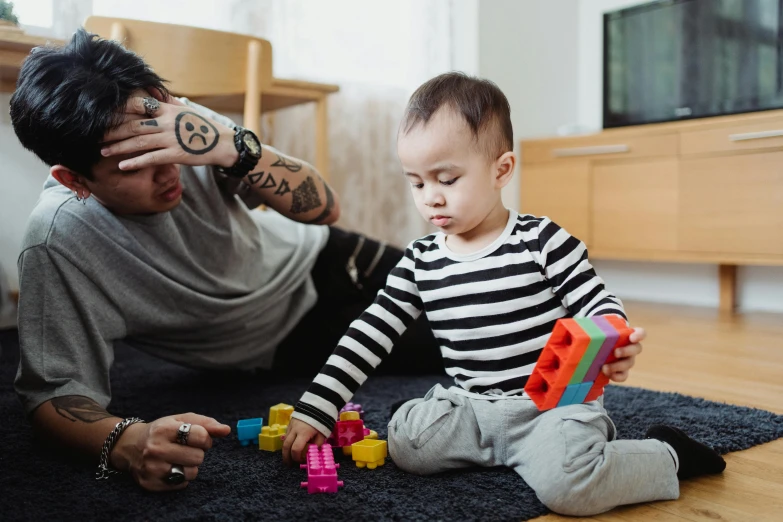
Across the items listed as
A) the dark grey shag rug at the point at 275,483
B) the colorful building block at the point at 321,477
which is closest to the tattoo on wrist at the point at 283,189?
the dark grey shag rug at the point at 275,483

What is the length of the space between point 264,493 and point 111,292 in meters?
0.47

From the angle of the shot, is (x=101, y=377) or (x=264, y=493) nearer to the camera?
(x=264, y=493)

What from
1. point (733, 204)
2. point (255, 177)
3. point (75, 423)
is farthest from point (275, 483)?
point (733, 204)

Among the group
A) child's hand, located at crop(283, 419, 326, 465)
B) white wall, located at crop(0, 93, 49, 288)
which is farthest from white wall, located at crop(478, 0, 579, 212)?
child's hand, located at crop(283, 419, 326, 465)

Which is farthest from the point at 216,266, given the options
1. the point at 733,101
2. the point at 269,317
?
the point at 733,101

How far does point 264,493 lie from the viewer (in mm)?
898

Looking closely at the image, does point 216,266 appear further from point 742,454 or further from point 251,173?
point 742,454

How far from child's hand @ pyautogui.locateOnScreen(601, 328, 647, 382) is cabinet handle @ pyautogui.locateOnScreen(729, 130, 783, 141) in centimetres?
200

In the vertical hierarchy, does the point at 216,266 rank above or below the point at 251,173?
below

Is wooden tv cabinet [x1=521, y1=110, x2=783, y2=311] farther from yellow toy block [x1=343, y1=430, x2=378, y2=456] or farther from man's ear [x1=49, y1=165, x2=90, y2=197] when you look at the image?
man's ear [x1=49, y1=165, x2=90, y2=197]

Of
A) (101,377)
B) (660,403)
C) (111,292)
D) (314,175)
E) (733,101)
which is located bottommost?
(660,403)

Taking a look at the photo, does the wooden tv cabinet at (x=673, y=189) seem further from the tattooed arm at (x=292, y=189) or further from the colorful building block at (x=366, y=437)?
the colorful building block at (x=366, y=437)

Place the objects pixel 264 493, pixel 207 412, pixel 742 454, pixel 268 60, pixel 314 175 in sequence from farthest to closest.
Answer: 1. pixel 268 60
2. pixel 314 175
3. pixel 207 412
4. pixel 742 454
5. pixel 264 493

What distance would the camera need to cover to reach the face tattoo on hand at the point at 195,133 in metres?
1.14
